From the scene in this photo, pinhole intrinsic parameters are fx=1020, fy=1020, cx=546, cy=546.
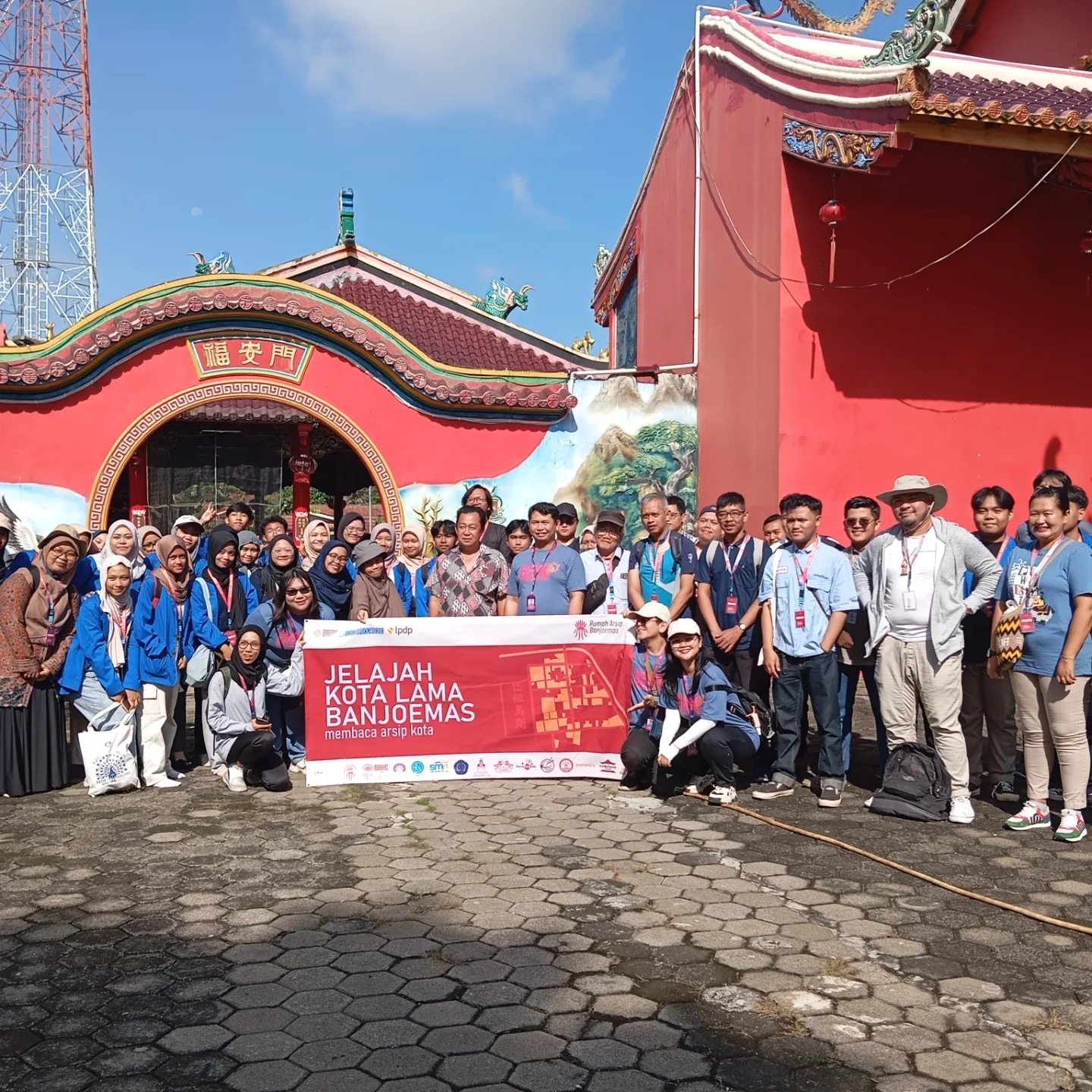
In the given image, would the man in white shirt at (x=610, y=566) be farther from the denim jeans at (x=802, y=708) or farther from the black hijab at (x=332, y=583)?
the black hijab at (x=332, y=583)

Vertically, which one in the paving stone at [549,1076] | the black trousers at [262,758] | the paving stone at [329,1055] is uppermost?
the black trousers at [262,758]

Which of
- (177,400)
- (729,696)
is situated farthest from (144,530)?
(729,696)

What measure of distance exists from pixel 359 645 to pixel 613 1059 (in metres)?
3.86

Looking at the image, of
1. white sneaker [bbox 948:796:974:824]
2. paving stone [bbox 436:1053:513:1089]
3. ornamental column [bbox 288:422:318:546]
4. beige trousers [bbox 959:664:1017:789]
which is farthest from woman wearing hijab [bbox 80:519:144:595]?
ornamental column [bbox 288:422:318:546]

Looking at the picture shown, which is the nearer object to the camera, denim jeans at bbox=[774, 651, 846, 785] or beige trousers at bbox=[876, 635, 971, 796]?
beige trousers at bbox=[876, 635, 971, 796]

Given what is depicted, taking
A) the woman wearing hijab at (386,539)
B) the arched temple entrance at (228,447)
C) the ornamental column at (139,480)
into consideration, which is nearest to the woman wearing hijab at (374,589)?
the woman wearing hijab at (386,539)

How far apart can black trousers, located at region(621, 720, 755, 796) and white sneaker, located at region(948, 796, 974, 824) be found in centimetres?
111

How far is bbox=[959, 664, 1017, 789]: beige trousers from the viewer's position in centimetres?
611

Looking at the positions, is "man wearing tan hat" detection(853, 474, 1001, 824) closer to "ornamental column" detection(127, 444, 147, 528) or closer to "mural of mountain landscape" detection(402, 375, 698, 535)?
"mural of mountain landscape" detection(402, 375, 698, 535)

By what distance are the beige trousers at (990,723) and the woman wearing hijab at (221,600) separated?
4.64m

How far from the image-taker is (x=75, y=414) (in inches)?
424

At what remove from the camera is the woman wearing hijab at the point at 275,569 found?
23.2ft

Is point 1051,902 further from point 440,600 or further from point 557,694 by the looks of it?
point 440,600

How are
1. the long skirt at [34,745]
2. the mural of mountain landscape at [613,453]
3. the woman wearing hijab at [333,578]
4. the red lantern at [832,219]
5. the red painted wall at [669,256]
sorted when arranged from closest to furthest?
the long skirt at [34,745], the woman wearing hijab at [333,578], the red lantern at [832,219], the mural of mountain landscape at [613,453], the red painted wall at [669,256]
